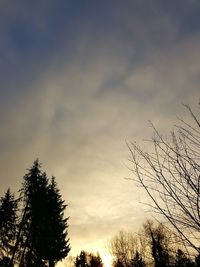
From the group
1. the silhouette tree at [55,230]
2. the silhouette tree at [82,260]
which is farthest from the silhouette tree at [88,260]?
the silhouette tree at [55,230]

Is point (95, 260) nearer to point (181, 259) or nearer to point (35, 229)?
point (35, 229)

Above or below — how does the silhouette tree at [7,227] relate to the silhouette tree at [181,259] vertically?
above

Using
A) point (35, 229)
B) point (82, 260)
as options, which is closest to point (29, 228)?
point (35, 229)

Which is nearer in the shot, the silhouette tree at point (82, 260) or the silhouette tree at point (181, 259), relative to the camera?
the silhouette tree at point (181, 259)

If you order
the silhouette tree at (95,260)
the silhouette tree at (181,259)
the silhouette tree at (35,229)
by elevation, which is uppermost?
the silhouette tree at (95,260)

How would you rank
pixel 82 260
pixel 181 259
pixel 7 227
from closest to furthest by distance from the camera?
1. pixel 181 259
2. pixel 7 227
3. pixel 82 260

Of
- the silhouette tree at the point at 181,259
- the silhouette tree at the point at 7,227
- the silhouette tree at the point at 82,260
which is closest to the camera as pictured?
the silhouette tree at the point at 181,259

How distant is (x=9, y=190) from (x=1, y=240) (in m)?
7.18

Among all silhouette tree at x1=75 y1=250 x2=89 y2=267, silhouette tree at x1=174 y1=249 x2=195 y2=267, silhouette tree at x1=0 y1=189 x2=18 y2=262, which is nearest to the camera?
silhouette tree at x1=174 y1=249 x2=195 y2=267

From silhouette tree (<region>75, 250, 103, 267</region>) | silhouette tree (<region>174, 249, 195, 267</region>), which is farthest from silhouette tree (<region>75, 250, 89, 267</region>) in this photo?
silhouette tree (<region>174, 249, 195, 267</region>)

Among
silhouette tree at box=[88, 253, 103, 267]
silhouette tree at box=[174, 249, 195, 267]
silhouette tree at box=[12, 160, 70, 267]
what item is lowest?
silhouette tree at box=[174, 249, 195, 267]

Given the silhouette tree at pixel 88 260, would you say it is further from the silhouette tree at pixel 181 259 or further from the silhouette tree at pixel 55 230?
the silhouette tree at pixel 181 259

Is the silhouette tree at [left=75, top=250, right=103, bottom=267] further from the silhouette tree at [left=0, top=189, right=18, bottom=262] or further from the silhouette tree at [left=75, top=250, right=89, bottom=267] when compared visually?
the silhouette tree at [left=0, top=189, right=18, bottom=262]

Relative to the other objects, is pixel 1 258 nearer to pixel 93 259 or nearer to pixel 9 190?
pixel 9 190
